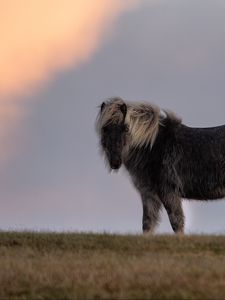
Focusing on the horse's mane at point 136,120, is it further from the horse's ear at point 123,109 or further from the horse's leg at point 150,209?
the horse's leg at point 150,209

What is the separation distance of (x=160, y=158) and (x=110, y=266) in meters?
4.30

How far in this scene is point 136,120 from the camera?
52.3 feet

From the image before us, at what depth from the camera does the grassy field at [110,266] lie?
10445mm

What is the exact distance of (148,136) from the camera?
15852 millimetres

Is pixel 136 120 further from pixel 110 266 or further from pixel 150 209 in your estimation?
pixel 110 266

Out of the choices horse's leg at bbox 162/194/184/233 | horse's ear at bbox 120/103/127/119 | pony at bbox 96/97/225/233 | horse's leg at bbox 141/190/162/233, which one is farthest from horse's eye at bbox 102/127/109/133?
horse's leg at bbox 162/194/184/233

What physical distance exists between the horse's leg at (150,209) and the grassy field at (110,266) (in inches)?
42.7

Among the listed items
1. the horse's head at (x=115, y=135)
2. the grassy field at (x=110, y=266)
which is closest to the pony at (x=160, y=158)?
the horse's head at (x=115, y=135)

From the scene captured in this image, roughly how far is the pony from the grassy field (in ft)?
3.85

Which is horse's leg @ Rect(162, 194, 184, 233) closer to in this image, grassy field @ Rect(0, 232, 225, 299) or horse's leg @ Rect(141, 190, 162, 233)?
horse's leg @ Rect(141, 190, 162, 233)

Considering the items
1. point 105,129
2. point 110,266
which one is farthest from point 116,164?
point 110,266

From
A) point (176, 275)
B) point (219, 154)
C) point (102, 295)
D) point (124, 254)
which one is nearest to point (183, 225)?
point (219, 154)

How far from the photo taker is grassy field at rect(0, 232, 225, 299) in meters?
10.4

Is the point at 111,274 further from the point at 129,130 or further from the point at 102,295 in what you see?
the point at 129,130
